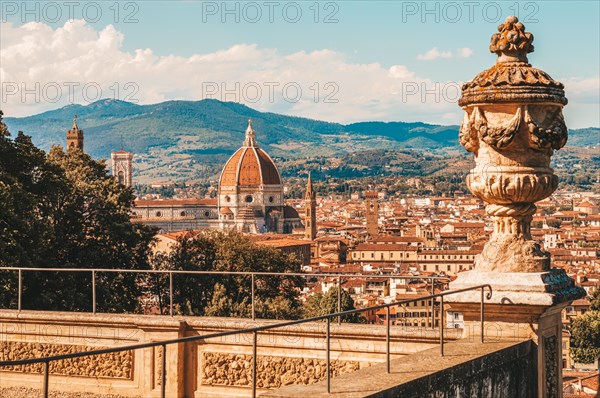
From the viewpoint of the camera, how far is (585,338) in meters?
→ 66.2

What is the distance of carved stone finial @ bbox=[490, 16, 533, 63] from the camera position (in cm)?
662

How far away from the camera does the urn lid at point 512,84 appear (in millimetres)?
6238

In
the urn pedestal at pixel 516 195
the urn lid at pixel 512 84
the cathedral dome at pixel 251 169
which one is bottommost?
the urn pedestal at pixel 516 195

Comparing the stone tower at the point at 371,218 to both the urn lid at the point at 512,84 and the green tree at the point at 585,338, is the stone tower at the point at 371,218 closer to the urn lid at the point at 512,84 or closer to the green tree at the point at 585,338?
the green tree at the point at 585,338

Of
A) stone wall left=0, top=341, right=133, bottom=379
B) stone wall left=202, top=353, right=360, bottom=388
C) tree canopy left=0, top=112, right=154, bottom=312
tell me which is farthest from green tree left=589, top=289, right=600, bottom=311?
stone wall left=202, top=353, right=360, bottom=388

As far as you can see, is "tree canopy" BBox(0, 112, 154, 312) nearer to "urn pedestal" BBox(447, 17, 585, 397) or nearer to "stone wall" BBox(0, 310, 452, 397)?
"stone wall" BBox(0, 310, 452, 397)

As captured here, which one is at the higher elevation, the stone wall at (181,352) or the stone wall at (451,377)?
the stone wall at (451,377)

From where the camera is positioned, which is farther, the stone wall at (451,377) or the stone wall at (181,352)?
the stone wall at (181,352)

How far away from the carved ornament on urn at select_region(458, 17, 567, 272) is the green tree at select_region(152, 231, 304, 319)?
16329 millimetres

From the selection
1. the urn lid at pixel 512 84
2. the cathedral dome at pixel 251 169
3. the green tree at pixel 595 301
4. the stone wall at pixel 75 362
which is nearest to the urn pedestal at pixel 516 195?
the urn lid at pixel 512 84

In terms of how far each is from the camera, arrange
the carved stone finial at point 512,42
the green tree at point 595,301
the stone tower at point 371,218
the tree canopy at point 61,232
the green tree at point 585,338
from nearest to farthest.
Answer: the carved stone finial at point 512,42, the tree canopy at point 61,232, the green tree at point 585,338, the green tree at point 595,301, the stone tower at point 371,218

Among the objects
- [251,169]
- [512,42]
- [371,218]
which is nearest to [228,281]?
[512,42]

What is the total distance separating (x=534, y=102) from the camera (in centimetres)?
625

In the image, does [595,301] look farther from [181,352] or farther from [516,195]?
[516,195]
